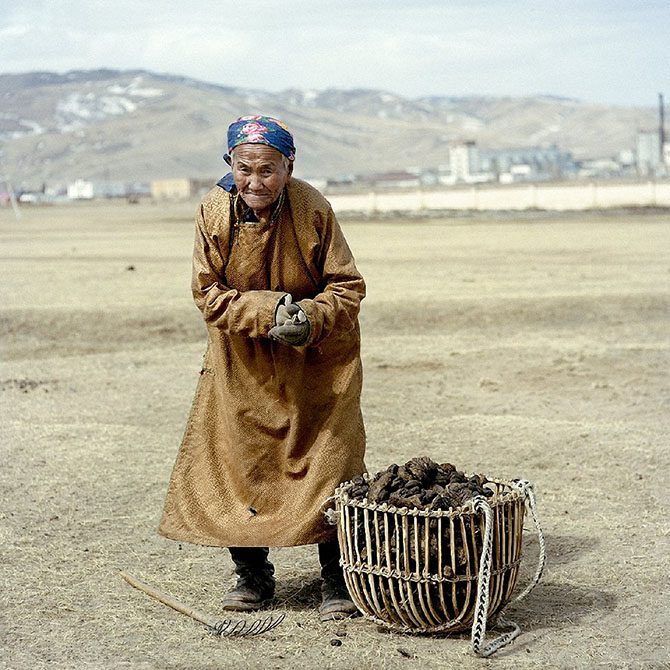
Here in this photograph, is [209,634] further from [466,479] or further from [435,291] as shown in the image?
[435,291]

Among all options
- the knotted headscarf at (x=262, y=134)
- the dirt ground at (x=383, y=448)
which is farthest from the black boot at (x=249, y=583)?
the knotted headscarf at (x=262, y=134)

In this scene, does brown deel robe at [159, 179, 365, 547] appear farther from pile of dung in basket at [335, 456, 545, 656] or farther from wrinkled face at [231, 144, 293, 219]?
pile of dung in basket at [335, 456, 545, 656]

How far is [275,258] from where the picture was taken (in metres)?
4.79

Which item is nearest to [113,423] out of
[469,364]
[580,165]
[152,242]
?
[469,364]

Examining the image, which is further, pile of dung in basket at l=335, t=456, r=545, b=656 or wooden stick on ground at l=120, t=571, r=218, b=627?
wooden stick on ground at l=120, t=571, r=218, b=627

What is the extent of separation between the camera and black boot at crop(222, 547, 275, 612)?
5.01 metres

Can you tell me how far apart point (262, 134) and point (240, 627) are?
1756 mm

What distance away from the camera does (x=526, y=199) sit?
55406mm

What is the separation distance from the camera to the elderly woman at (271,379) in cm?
470

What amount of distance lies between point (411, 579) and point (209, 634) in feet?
2.63

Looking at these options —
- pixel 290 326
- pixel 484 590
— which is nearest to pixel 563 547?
pixel 484 590

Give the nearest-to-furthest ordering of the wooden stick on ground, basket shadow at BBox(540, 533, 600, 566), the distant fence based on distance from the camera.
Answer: the wooden stick on ground
basket shadow at BBox(540, 533, 600, 566)
the distant fence

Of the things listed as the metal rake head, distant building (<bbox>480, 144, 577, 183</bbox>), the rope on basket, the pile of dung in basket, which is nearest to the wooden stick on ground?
the metal rake head

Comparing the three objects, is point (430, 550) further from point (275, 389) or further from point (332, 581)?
point (275, 389)
